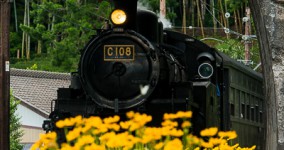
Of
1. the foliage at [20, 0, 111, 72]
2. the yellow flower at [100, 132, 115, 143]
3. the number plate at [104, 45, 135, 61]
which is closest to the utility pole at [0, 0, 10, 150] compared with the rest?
the number plate at [104, 45, 135, 61]

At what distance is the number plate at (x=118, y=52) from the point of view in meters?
13.0

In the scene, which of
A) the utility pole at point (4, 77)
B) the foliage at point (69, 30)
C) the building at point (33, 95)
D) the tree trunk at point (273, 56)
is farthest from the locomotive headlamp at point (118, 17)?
the building at point (33, 95)

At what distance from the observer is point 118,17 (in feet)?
42.6

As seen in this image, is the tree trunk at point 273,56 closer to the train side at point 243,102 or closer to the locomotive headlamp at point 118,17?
the locomotive headlamp at point 118,17

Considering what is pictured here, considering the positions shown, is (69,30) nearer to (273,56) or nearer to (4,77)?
(4,77)

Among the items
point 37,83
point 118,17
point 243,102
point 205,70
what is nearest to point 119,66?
point 118,17

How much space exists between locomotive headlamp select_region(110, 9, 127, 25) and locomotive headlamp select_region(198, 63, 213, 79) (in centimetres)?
192

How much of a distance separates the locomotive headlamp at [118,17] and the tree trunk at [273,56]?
224 inches

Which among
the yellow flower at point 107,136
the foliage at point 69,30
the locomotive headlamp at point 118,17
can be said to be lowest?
the yellow flower at point 107,136

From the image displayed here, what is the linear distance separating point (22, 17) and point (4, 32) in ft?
174

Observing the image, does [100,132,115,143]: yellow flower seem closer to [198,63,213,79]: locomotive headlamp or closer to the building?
[198,63,213,79]: locomotive headlamp

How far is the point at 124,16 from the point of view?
12992 millimetres

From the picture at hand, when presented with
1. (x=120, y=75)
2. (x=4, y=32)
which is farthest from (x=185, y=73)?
(x=4, y=32)

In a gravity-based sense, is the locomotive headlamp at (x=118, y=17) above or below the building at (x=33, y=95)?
above
